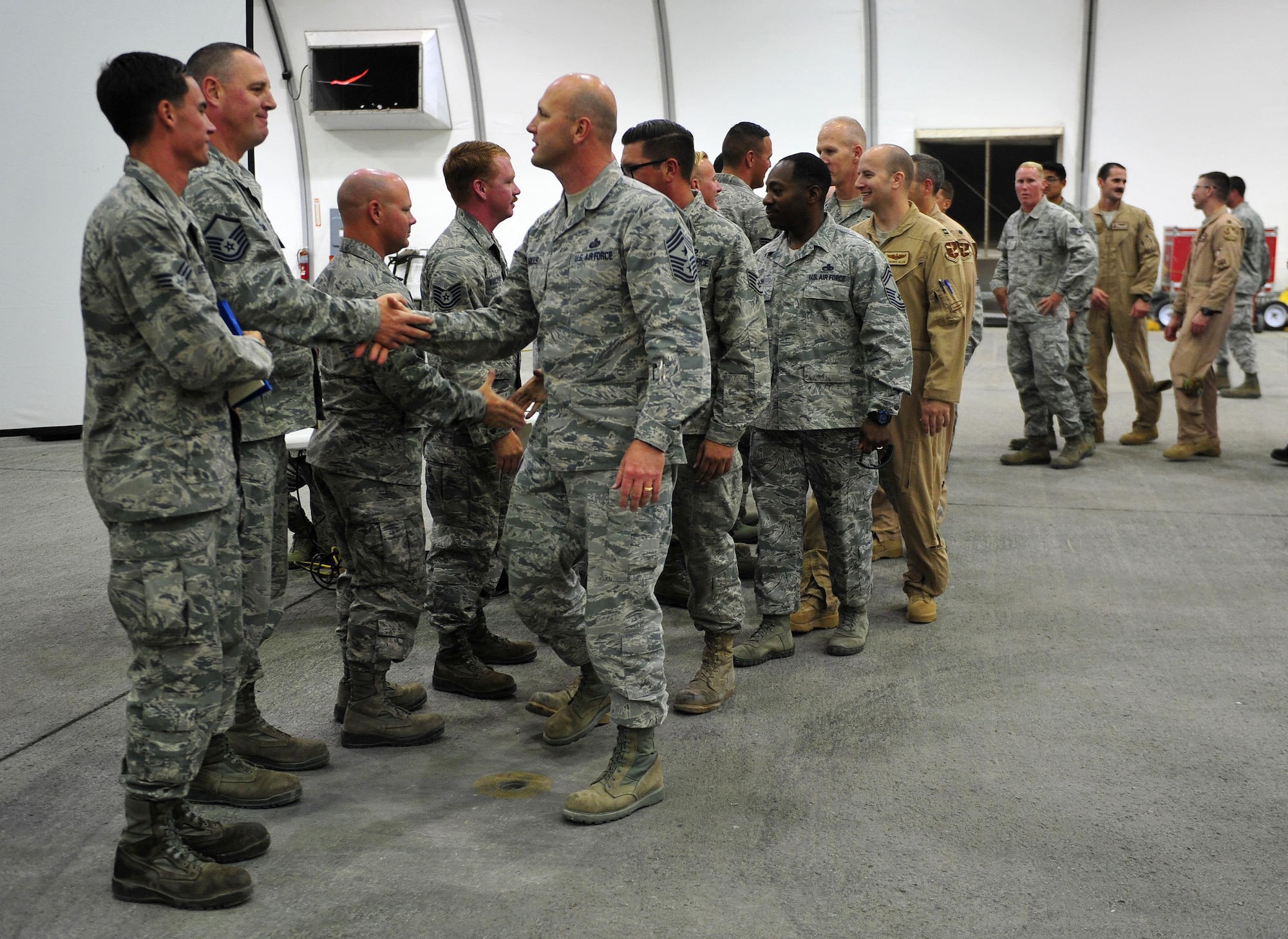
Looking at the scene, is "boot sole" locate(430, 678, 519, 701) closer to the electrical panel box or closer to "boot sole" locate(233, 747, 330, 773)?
"boot sole" locate(233, 747, 330, 773)

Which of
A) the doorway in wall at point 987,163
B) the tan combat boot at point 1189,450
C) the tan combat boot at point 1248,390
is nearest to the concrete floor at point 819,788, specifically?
the tan combat boot at point 1189,450

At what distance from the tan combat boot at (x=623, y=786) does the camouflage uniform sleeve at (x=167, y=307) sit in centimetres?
135

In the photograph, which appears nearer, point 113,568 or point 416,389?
point 113,568

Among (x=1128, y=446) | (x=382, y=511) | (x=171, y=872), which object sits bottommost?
(x=1128, y=446)

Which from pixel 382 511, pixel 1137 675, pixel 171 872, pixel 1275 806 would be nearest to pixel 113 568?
pixel 171 872

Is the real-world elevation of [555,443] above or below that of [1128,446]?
above

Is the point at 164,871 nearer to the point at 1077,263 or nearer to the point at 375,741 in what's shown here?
the point at 375,741

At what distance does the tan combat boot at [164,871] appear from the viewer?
93.1 inches

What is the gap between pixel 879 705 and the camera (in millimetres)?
3584

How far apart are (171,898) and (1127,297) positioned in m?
7.41

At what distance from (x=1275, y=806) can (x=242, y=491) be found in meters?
2.74

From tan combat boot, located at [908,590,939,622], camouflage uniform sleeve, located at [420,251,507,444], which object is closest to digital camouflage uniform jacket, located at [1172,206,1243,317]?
tan combat boot, located at [908,590,939,622]

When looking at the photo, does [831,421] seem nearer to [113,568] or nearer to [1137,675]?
[1137,675]

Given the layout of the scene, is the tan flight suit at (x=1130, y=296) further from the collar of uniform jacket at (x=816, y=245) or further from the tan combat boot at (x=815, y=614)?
the collar of uniform jacket at (x=816, y=245)
